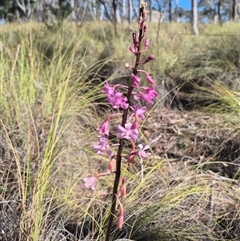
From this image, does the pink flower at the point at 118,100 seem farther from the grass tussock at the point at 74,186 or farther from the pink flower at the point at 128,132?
the grass tussock at the point at 74,186

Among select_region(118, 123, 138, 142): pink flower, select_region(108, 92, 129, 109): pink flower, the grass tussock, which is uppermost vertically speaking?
select_region(108, 92, 129, 109): pink flower

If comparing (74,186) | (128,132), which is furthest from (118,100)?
(74,186)

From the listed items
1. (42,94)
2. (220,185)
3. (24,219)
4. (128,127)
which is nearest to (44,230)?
(24,219)

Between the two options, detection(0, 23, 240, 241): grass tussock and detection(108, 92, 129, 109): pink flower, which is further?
detection(0, 23, 240, 241): grass tussock

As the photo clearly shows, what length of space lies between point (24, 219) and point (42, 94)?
159 centimetres

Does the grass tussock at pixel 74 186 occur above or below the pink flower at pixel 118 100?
below

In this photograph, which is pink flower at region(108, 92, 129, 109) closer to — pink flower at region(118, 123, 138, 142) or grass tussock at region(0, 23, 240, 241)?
pink flower at region(118, 123, 138, 142)

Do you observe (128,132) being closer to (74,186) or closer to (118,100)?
(118,100)

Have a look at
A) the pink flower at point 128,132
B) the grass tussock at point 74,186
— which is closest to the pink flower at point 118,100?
the pink flower at point 128,132

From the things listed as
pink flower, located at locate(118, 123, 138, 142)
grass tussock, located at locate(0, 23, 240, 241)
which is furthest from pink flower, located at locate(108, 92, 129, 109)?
grass tussock, located at locate(0, 23, 240, 241)

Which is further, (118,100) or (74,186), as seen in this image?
(74,186)

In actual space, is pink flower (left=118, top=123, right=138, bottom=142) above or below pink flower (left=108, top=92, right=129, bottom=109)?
below

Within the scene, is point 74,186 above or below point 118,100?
below

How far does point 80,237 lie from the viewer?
1903mm
